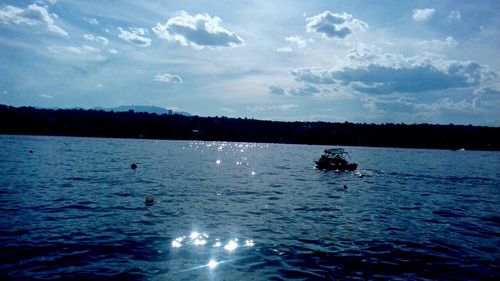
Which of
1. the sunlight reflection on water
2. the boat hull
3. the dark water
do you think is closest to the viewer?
the dark water

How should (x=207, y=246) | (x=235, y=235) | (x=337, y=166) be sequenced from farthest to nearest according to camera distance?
(x=337, y=166), (x=235, y=235), (x=207, y=246)

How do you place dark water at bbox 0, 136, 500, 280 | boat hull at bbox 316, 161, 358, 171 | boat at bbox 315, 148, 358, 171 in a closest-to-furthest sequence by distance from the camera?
dark water at bbox 0, 136, 500, 280, boat hull at bbox 316, 161, 358, 171, boat at bbox 315, 148, 358, 171

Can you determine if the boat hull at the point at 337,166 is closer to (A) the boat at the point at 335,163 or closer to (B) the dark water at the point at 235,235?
(A) the boat at the point at 335,163

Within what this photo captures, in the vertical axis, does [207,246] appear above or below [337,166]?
below

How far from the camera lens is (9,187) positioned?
3909 centimetres

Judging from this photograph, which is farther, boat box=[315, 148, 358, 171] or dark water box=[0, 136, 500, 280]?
boat box=[315, 148, 358, 171]

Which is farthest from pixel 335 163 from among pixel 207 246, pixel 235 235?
pixel 207 246

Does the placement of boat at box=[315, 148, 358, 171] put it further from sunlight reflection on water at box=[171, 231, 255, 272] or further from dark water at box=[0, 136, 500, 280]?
sunlight reflection on water at box=[171, 231, 255, 272]

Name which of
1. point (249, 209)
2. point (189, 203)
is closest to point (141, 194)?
point (189, 203)

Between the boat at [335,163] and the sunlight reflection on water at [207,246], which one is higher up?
the boat at [335,163]

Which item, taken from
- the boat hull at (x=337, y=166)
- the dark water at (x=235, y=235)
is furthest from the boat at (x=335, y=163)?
the dark water at (x=235, y=235)

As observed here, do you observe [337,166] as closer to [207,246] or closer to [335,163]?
[335,163]

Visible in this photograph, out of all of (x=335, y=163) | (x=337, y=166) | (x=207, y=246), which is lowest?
(x=207, y=246)

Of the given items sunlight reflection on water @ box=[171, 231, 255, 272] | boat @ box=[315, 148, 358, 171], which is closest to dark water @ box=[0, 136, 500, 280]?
sunlight reflection on water @ box=[171, 231, 255, 272]
